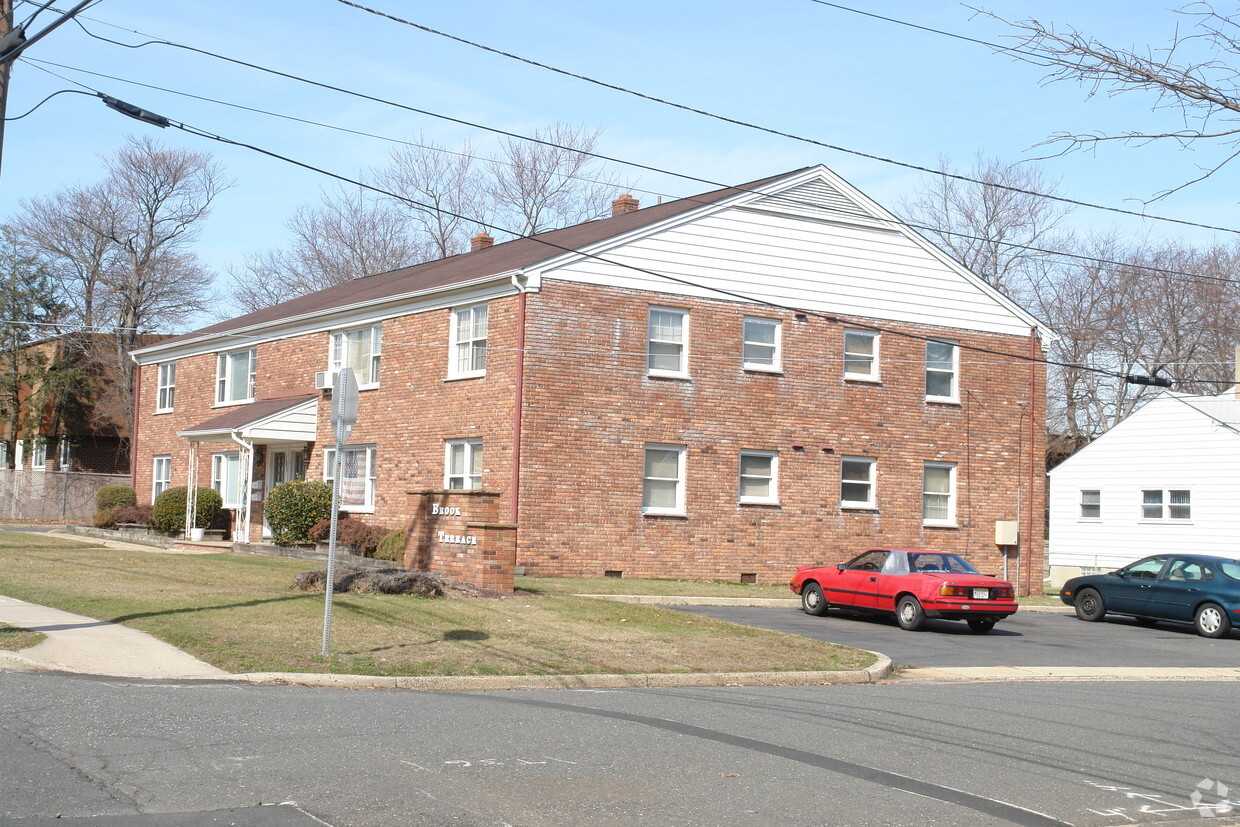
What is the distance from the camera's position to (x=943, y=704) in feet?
40.5

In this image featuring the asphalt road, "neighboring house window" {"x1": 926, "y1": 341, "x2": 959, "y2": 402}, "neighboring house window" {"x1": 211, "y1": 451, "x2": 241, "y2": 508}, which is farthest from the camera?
"neighboring house window" {"x1": 211, "y1": 451, "x2": 241, "y2": 508}

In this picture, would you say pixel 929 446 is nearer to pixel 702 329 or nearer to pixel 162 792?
pixel 702 329

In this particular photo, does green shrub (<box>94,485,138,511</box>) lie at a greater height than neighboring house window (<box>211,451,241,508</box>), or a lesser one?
lesser

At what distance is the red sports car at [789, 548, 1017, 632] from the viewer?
2009 cm

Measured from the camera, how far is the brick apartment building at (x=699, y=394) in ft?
84.9

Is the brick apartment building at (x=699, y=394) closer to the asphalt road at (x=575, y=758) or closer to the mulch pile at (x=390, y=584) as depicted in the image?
the mulch pile at (x=390, y=584)

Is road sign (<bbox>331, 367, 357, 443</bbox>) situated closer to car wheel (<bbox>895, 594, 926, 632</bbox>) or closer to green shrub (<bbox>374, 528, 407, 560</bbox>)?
car wheel (<bbox>895, 594, 926, 632</bbox>)

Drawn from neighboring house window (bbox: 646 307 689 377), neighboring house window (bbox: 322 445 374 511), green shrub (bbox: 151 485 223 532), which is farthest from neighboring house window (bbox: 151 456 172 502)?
neighboring house window (bbox: 646 307 689 377)

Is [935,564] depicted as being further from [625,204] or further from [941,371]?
[625,204]

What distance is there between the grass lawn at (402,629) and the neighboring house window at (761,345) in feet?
30.2

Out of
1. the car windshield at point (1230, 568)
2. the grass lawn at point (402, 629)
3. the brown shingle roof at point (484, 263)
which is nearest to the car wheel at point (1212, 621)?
the car windshield at point (1230, 568)

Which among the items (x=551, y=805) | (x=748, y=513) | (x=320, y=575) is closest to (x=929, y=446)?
(x=748, y=513)

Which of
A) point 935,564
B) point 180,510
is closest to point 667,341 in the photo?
point 935,564

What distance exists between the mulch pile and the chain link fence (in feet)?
107
